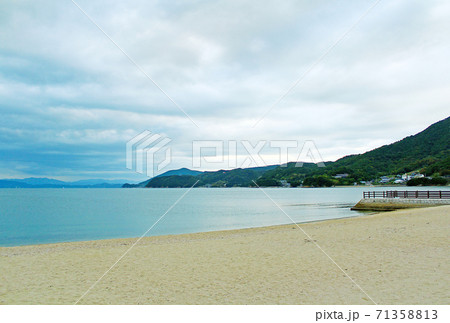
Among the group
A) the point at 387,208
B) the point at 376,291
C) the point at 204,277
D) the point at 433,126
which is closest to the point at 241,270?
the point at 204,277

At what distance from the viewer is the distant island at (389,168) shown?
130 metres

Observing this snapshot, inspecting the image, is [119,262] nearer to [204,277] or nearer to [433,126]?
[204,277]

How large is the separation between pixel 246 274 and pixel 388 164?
559 feet

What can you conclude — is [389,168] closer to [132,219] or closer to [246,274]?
[132,219]

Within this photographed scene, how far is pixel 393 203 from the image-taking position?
33.1 m

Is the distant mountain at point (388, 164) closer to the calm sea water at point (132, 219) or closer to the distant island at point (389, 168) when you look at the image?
the distant island at point (389, 168)

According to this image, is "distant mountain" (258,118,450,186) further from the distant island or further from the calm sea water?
the calm sea water

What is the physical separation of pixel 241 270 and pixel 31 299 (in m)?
4.80

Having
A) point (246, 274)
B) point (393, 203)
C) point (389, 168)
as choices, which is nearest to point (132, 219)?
point (393, 203)

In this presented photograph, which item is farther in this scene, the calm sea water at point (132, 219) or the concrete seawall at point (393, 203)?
the concrete seawall at point (393, 203)

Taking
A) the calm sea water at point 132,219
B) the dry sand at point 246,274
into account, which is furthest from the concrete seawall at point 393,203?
the dry sand at point 246,274

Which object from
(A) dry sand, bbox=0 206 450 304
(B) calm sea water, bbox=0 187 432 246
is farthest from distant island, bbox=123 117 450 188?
(A) dry sand, bbox=0 206 450 304

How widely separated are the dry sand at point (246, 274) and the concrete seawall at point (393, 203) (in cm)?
1994

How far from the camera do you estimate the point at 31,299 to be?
21.6ft
